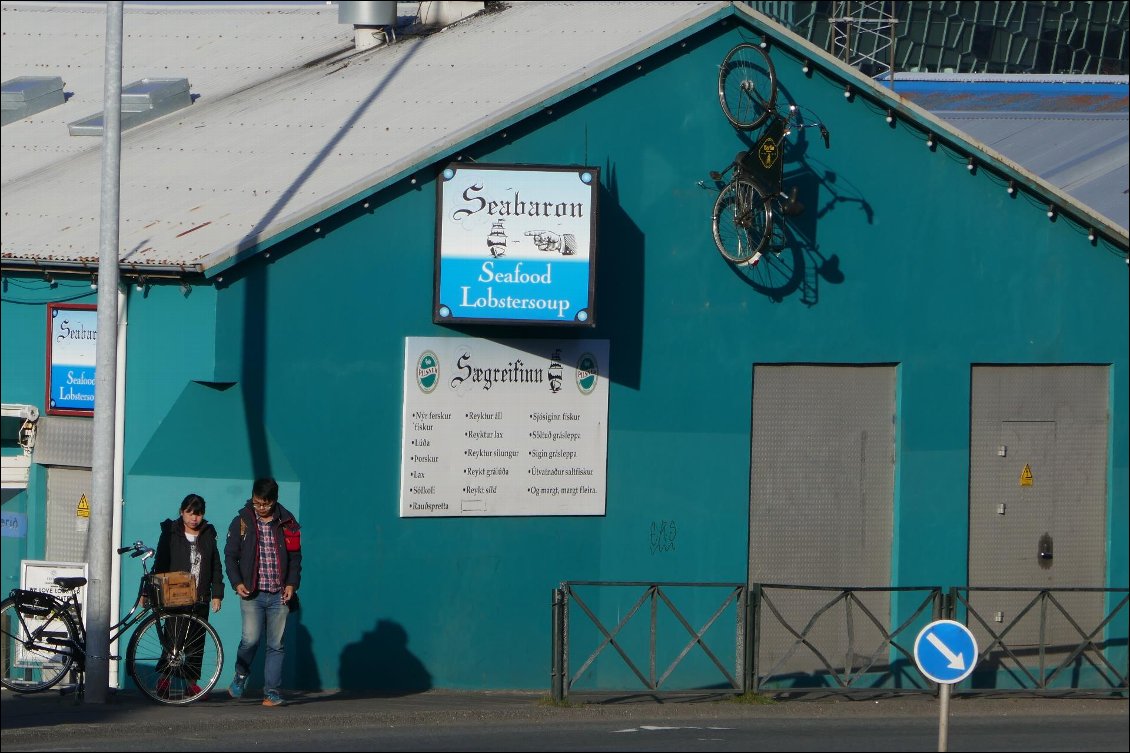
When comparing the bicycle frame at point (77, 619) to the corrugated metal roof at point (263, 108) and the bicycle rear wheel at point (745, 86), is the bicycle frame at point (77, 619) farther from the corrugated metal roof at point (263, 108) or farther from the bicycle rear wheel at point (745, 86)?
the bicycle rear wheel at point (745, 86)

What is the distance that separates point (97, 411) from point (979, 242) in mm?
9060

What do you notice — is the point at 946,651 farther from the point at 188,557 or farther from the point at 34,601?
the point at 34,601

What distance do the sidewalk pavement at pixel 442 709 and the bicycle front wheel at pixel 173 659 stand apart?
0.15 m

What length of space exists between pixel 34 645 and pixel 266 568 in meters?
1.94

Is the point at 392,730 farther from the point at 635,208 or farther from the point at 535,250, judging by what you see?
the point at 635,208

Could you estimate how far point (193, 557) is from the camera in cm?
1227

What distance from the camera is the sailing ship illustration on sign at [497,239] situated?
1393 cm

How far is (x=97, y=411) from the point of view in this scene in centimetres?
1161

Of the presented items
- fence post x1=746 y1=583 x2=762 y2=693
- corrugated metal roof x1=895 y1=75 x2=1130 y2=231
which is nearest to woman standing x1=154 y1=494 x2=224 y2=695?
fence post x1=746 y1=583 x2=762 y2=693

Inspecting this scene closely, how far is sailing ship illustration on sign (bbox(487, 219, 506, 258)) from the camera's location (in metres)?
13.9

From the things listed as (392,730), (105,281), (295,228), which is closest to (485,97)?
(295,228)

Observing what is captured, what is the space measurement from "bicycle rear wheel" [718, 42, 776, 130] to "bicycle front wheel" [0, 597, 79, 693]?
25.1ft

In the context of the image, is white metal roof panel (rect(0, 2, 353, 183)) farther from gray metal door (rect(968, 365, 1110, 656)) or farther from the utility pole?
gray metal door (rect(968, 365, 1110, 656))

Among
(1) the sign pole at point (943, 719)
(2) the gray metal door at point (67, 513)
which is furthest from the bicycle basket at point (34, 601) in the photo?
(1) the sign pole at point (943, 719)
